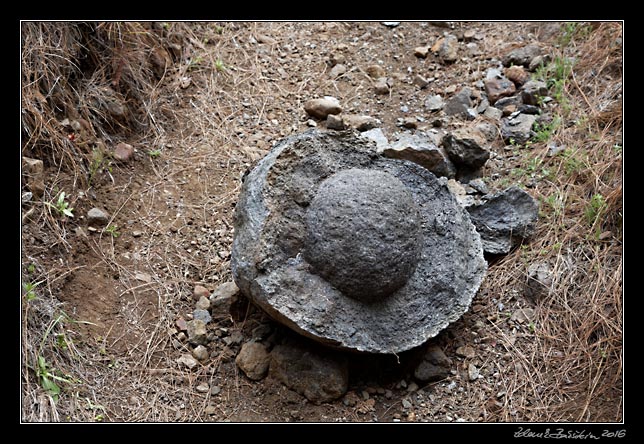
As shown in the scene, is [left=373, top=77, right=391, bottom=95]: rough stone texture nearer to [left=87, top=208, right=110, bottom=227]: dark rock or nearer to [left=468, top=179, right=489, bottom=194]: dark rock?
[left=468, top=179, right=489, bottom=194]: dark rock

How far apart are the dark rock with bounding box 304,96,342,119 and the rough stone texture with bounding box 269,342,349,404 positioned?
142 centimetres

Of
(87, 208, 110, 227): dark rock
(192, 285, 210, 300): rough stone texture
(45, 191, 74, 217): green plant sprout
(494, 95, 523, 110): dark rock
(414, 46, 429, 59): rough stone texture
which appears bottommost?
(192, 285, 210, 300): rough stone texture

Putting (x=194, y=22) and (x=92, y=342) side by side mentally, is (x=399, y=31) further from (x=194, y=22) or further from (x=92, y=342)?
(x=92, y=342)

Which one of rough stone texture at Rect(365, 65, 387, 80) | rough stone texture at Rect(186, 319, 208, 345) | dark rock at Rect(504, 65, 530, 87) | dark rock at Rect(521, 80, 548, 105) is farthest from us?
rough stone texture at Rect(365, 65, 387, 80)

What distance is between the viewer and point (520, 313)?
263 centimetres

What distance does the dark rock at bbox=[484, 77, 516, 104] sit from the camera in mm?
3461

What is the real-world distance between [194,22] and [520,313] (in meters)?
2.32

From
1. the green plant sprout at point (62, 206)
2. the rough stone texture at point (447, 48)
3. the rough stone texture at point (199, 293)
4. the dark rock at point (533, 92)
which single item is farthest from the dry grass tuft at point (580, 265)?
the green plant sprout at point (62, 206)

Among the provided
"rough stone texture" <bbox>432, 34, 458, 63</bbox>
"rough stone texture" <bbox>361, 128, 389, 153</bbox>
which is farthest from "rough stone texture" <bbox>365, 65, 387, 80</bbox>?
"rough stone texture" <bbox>361, 128, 389, 153</bbox>

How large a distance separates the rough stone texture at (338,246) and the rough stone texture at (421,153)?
451 millimetres

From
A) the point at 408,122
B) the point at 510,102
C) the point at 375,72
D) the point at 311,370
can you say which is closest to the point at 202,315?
the point at 311,370

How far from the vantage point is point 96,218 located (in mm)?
2781

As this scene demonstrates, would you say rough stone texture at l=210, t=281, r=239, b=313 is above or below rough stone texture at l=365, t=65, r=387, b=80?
below

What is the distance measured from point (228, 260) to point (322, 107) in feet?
3.40
